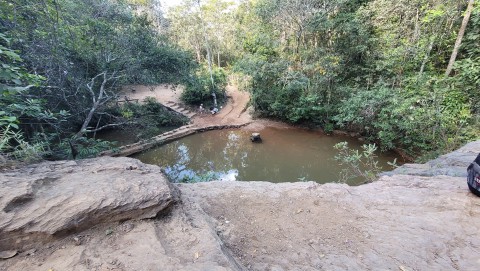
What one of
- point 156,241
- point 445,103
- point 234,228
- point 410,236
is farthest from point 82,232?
point 445,103

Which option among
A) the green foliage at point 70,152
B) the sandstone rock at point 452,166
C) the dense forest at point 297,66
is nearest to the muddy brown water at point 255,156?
the dense forest at point 297,66

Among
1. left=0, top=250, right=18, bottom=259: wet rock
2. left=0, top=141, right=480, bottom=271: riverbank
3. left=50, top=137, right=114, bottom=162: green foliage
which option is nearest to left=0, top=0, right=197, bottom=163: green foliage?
left=50, top=137, right=114, bottom=162: green foliage

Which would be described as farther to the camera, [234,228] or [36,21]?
[36,21]

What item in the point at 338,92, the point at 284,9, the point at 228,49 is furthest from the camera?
the point at 228,49

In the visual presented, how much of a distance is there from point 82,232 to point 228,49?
61.5 ft

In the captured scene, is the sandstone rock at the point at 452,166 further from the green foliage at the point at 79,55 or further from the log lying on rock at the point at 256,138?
the green foliage at the point at 79,55

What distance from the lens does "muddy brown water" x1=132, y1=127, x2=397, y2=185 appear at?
7629 mm

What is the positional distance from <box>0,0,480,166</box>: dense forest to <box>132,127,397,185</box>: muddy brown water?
4.09 feet

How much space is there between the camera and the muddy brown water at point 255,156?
25.0ft

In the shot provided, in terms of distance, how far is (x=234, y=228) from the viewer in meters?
2.48

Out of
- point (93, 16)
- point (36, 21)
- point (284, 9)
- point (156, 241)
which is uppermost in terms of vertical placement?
point (284, 9)

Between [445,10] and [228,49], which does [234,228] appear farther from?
[228,49]

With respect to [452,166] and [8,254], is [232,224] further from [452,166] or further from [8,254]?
[452,166]

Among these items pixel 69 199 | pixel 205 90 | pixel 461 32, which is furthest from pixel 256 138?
pixel 69 199
